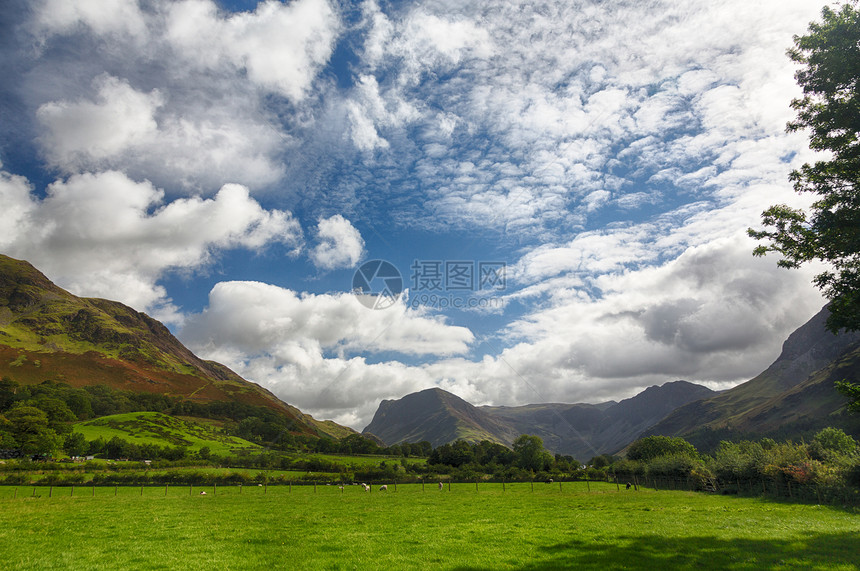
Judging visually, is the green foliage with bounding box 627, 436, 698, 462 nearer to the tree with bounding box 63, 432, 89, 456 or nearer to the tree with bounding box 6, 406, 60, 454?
the tree with bounding box 6, 406, 60, 454

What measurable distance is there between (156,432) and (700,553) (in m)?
194

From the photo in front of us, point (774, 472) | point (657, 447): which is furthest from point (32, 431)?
point (657, 447)

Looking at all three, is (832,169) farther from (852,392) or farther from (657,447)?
(657,447)

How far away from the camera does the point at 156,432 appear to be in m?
163

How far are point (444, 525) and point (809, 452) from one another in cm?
6184

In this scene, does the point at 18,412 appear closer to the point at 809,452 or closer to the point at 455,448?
the point at 455,448

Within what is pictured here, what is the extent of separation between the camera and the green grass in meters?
149

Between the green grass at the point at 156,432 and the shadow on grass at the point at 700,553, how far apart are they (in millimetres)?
156422

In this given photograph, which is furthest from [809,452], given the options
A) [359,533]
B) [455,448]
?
[455,448]

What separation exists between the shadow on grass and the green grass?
15642 cm

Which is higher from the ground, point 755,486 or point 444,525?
point 444,525

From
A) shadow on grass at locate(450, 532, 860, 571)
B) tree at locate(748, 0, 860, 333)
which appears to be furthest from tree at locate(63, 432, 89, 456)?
tree at locate(748, 0, 860, 333)

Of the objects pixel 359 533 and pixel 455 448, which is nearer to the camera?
pixel 359 533

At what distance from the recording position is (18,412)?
128m
